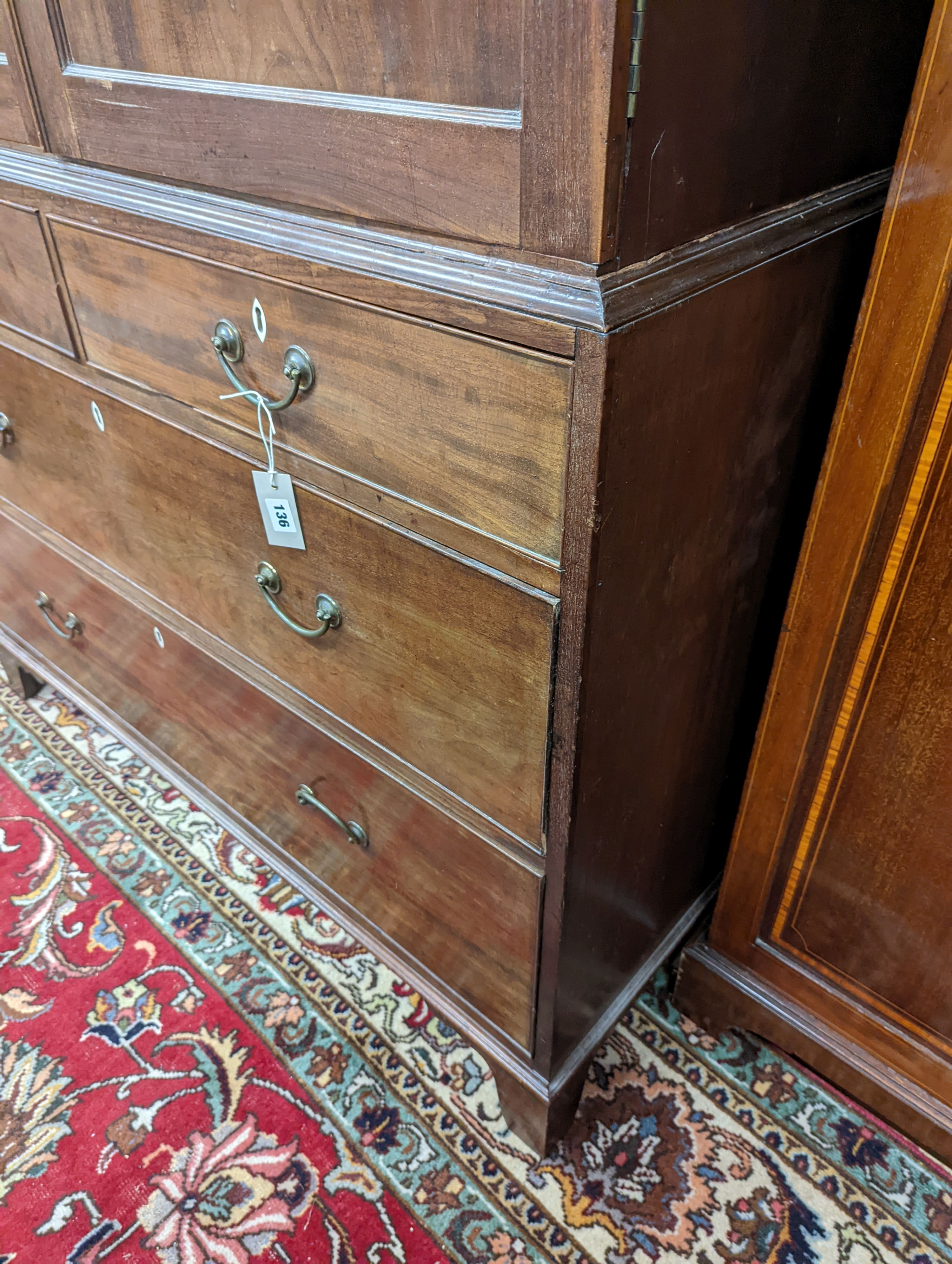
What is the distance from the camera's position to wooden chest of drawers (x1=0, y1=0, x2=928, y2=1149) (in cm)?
54

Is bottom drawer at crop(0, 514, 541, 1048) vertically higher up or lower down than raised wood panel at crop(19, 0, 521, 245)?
lower down

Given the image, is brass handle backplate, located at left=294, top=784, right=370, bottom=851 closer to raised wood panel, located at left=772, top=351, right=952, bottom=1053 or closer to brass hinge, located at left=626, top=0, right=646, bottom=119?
raised wood panel, located at left=772, top=351, right=952, bottom=1053

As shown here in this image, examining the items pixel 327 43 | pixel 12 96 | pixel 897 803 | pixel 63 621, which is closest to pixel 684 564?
pixel 897 803

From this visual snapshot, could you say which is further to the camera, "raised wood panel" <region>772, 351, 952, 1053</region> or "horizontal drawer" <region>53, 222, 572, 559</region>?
"raised wood panel" <region>772, 351, 952, 1053</region>

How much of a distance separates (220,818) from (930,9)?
123cm

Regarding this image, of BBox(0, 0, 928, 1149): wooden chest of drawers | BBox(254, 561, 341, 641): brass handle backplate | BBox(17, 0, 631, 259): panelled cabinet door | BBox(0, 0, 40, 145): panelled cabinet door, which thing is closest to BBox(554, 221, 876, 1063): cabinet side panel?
BBox(0, 0, 928, 1149): wooden chest of drawers

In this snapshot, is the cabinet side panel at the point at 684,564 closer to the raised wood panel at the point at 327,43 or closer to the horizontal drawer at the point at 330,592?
the horizontal drawer at the point at 330,592

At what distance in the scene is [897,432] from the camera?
0.73 metres

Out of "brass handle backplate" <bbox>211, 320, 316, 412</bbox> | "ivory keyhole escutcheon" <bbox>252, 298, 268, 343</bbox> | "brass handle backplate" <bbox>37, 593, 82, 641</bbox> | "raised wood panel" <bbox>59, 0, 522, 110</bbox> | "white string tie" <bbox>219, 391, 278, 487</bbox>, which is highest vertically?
"raised wood panel" <bbox>59, 0, 522, 110</bbox>

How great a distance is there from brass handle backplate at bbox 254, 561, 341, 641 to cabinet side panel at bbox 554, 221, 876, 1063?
29cm

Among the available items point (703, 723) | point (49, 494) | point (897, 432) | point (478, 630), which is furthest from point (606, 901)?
point (49, 494)

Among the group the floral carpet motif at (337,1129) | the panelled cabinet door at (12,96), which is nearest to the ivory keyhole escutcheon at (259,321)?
the panelled cabinet door at (12,96)

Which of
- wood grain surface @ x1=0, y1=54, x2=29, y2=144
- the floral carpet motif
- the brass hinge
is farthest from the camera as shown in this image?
the floral carpet motif

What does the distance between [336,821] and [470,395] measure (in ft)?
1.96
